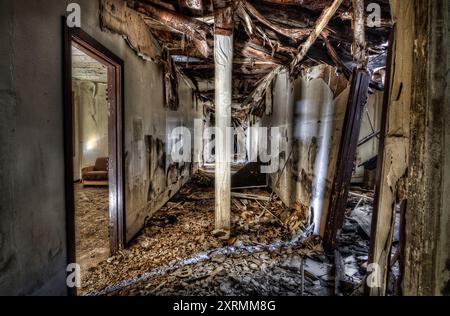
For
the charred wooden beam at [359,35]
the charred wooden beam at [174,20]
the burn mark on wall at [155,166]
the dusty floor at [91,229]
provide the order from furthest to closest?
1. the burn mark on wall at [155,166]
2. the charred wooden beam at [174,20]
3. the dusty floor at [91,229]
4. the charred wooden beam at [359,35]

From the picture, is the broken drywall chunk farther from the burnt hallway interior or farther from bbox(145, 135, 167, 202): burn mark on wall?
bbox(145, 135, 167, 202): burn mark on wall

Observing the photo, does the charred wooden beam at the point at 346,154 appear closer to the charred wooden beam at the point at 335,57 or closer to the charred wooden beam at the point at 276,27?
the charred wooden beam at the point at 335,57

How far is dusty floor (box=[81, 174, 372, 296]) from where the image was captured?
96.8 inches

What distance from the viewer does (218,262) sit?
2.96 metres

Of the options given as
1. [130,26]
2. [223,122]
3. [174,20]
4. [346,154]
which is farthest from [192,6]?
[346,154]

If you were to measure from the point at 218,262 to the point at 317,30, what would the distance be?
11.5 feet

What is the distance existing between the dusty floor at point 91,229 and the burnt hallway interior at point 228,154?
0.13 ft

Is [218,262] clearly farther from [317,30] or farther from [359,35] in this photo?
[317,30]

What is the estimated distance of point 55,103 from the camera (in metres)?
1.92

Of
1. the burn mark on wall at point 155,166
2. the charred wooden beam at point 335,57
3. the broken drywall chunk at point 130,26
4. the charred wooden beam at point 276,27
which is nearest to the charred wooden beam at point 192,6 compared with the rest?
the charred wooden beam at point 276,27

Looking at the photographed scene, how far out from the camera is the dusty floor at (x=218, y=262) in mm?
2459

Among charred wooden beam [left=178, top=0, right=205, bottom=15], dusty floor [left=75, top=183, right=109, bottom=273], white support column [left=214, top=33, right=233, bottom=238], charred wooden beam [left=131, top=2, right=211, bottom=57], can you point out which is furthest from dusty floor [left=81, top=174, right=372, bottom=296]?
charred wooden beam [left=178, top=0, right=205, bottom=15]

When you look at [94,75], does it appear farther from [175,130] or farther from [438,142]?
[438,142]

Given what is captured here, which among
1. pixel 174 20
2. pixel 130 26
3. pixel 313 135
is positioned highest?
pixel 174 20
